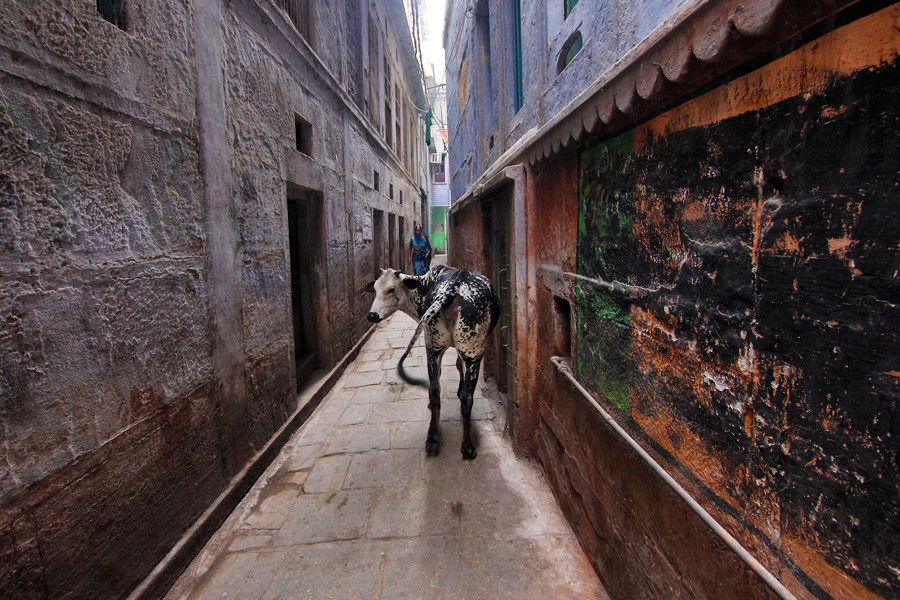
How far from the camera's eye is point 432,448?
4.08 meters

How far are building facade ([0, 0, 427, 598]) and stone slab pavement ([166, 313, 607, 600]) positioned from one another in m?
0.38

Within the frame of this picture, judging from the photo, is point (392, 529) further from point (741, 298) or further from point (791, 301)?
point (791, 301)

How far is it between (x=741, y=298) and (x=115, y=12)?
11.6 feet

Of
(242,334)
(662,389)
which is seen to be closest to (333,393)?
(242,334)

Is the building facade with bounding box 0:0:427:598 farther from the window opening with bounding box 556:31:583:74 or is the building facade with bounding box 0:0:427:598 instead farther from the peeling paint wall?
the window opening with bounding box 556:31:583:74

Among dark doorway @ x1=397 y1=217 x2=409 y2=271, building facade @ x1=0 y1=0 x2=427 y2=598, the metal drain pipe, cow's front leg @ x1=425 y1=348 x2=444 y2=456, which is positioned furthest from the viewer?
dark doorway @ x1=397 y1=217 x2=409 y2=271

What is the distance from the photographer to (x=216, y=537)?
3.02 m

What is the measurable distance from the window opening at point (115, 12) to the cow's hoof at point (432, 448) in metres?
3.82

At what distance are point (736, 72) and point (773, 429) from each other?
3.59 feet

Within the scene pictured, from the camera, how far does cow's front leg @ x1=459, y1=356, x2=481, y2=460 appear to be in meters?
3.99

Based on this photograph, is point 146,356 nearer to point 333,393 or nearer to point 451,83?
point 333,393

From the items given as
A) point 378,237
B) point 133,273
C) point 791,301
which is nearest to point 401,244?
point 378,237

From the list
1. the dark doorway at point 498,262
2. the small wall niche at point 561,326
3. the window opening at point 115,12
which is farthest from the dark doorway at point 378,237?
the window opening at point 115,12

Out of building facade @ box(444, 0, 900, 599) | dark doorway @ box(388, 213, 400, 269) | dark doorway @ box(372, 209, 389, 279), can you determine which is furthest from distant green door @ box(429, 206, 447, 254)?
building facade @ box(444, 0, 900, 599)
